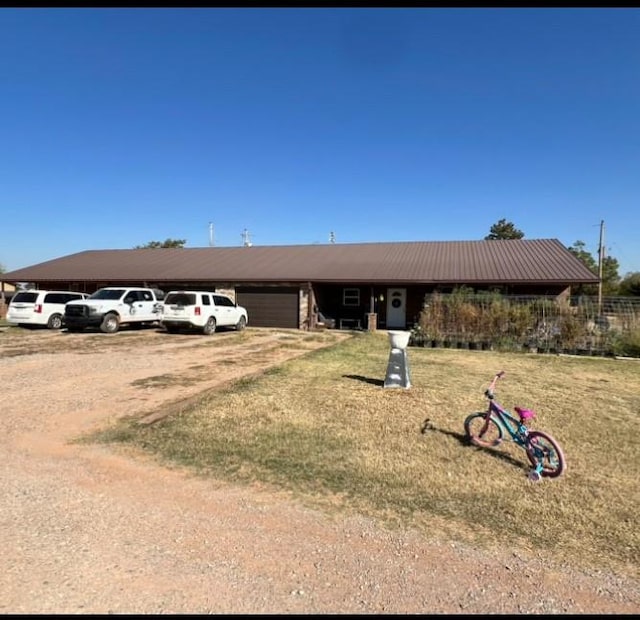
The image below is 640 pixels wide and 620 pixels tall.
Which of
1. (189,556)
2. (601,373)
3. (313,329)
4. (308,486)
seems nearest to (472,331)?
(601,373)

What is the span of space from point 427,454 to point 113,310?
1572cm

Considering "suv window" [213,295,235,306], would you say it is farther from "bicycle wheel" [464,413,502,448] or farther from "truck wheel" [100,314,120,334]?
"bicycle wheel" [464,413,502,448]

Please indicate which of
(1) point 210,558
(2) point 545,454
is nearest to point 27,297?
(1) point 210,558

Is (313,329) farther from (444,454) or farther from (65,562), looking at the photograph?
(65,562)

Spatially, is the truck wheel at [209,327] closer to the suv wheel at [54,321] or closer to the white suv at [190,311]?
the white suv at [190,311]

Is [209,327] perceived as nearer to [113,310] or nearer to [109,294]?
[113,310]

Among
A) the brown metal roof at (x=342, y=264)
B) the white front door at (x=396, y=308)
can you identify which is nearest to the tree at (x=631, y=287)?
the brown metal roof at (x=342, y=264)

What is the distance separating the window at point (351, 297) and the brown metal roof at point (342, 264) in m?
1.32

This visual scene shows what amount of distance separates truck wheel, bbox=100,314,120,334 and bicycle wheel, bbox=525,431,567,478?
644 inches

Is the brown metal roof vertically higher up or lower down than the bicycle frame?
higher up

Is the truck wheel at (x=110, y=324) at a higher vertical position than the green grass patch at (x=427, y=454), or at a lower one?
higher

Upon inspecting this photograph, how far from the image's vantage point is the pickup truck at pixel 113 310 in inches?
680

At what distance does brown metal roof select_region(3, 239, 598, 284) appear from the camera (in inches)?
811

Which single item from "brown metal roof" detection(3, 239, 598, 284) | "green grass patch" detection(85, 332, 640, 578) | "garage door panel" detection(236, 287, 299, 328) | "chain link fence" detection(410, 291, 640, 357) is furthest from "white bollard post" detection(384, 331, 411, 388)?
"garage door panel" detection(236, 287, 299, 328)
